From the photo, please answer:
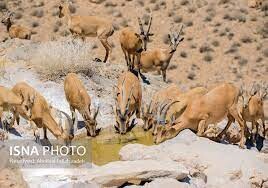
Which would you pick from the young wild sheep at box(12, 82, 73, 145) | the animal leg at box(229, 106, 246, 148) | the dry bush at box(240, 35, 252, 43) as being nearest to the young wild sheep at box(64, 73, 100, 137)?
the young wild sheep at box(12, 82, 73, 145)

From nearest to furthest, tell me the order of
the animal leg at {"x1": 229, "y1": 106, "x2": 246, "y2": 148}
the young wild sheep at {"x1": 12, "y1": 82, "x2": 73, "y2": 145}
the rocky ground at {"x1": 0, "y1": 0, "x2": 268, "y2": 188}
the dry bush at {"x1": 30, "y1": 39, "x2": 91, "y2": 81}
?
1. the rocky ground at {"x1": 0, "y1": 0, "x2": 268, "y2": 188}
2. the young wild sheep at {"x1": 12, "y1": 82, "x2": 73, "y2": 145}
3. the animal leg at {"x1": 229, "y1": 106, "x2": 246, "y2": 148}
4. the dry bush at {"x1": 30, "y1": 39, "x2": 91, "y2": 81}

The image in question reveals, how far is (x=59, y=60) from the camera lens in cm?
1371

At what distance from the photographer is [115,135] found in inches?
435

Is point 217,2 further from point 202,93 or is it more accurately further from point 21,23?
point 202,93

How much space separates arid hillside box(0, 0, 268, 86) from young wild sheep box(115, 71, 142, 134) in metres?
9.84

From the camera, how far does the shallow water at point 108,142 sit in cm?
1011

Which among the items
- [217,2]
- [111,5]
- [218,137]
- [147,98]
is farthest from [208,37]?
[218,137]

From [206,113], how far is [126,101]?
1.42 metres

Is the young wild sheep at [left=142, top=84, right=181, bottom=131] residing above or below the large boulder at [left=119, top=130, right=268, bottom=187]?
above

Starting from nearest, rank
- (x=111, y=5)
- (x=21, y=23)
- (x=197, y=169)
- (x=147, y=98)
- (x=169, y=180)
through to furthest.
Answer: (x=169, y=180), (x=197, y=169), (x=147, y=98), (x=21, y=23), (x=111, y=5)

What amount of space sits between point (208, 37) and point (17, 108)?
16.0 meters

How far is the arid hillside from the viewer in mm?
23438

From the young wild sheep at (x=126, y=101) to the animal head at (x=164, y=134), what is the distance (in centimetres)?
61

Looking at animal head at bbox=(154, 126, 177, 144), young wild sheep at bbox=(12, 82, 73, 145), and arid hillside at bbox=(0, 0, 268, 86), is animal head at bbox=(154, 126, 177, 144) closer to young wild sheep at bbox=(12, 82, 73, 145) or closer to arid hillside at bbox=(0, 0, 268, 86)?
young wild sheep at bbox=(12, 82, 73, 145)
